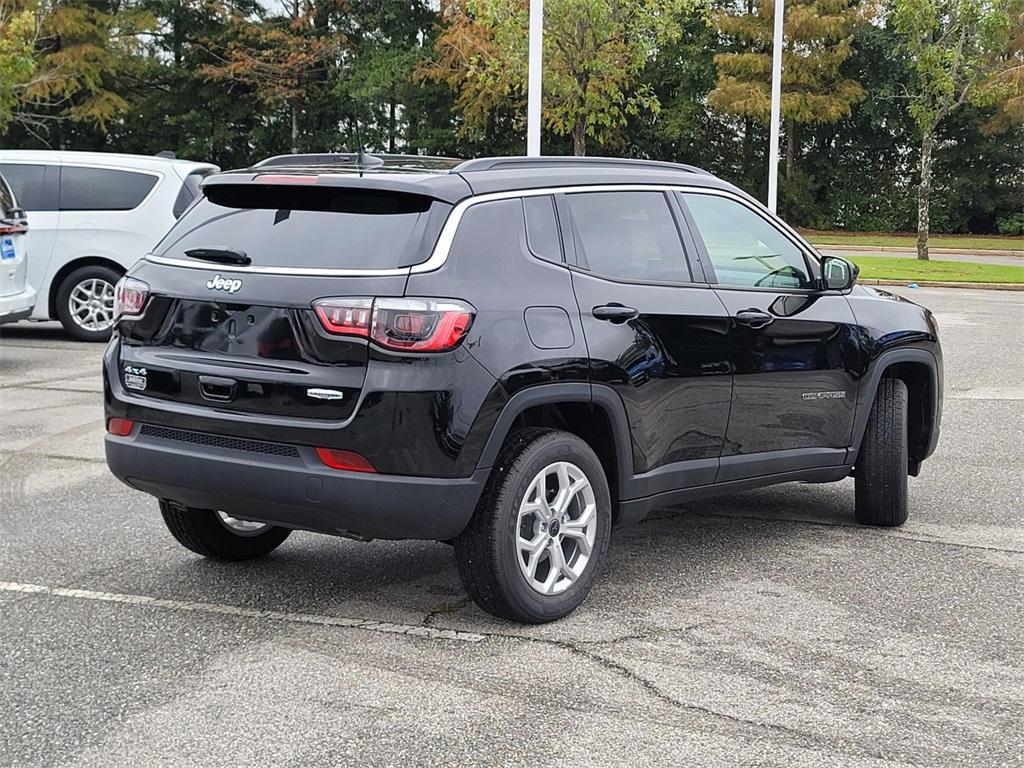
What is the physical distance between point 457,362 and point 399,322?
0.77 feet

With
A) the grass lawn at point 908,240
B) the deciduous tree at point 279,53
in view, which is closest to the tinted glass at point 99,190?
the grass lawn at point 908,240

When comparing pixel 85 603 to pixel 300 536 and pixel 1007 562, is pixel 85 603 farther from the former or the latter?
pixel 1007 562

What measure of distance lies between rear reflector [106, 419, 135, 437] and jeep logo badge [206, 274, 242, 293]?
62 centimetres

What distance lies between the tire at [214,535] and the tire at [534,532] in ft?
3.74

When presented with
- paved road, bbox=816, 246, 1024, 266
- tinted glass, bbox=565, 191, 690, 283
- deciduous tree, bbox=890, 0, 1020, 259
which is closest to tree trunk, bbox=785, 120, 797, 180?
paved road, bbox=816, 246, 1024, 266

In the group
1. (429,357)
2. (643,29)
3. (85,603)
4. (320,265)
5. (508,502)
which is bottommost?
(85,603)

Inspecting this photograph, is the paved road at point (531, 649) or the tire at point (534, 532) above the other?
the tire at point (534, 532)

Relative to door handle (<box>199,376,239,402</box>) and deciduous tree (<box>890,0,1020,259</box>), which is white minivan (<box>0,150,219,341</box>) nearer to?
door handle (<box>199,376,239,402</box>)

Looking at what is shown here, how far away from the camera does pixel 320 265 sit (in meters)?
4.70

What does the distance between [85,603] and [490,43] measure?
37.9 metres

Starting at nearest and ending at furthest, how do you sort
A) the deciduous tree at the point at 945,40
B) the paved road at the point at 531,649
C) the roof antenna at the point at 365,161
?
the paved road at the point at 531,649, the roof antenna at the point at 365,161, the deciduous tree at the point at 945,40

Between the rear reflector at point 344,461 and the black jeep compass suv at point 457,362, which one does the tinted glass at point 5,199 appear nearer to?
the black jeep compass suv at point 457,362

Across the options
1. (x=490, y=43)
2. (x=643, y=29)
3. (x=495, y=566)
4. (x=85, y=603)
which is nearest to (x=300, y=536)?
(x=85, y=603)

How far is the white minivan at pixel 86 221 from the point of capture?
545 inches
